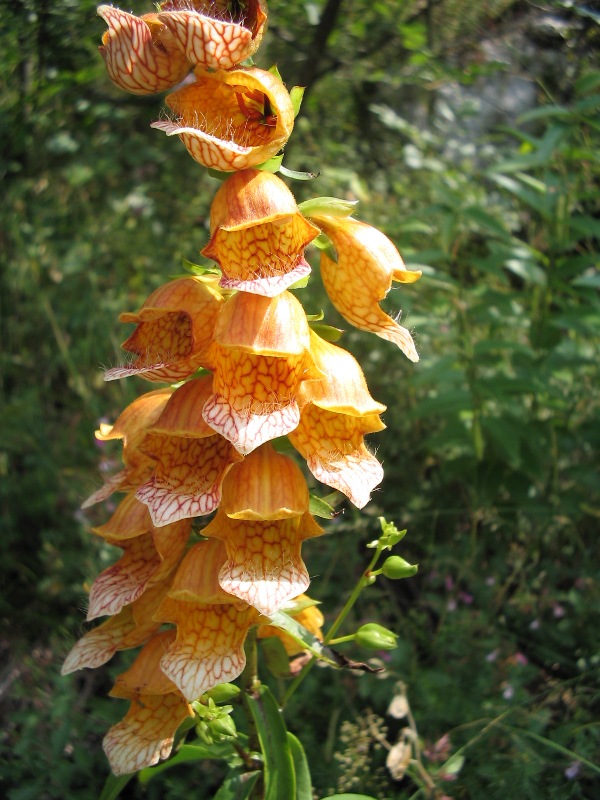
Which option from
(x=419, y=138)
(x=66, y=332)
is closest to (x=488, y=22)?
(x=419, y=138)

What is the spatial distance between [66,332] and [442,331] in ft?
6.07

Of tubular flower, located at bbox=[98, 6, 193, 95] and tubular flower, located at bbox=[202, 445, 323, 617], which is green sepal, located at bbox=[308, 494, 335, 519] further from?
tubular flower, located at bbox=[98, 6, 193, 95]

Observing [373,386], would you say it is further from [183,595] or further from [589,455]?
[183,595]

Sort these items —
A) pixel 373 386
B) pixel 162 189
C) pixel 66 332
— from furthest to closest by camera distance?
1. pixel 162 189
2. pixel 66 332
3. pixel 373 386

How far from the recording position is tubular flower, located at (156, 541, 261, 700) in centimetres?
135

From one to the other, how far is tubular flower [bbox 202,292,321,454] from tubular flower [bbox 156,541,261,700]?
0.93 ft

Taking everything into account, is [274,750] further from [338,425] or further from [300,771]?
[338,425]

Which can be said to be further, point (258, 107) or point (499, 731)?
point (499, 731)

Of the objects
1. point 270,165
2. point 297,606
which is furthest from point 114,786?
point 270,165

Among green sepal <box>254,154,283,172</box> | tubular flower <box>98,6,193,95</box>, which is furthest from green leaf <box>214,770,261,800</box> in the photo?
tubular flower <box>98,6,193,95</box>

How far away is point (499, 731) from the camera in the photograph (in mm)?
1975

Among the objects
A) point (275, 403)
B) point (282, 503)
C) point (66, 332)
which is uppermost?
point (275, 403)

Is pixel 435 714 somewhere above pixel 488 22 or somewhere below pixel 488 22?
below

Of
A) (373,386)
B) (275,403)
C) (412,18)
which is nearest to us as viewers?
(275,403)
